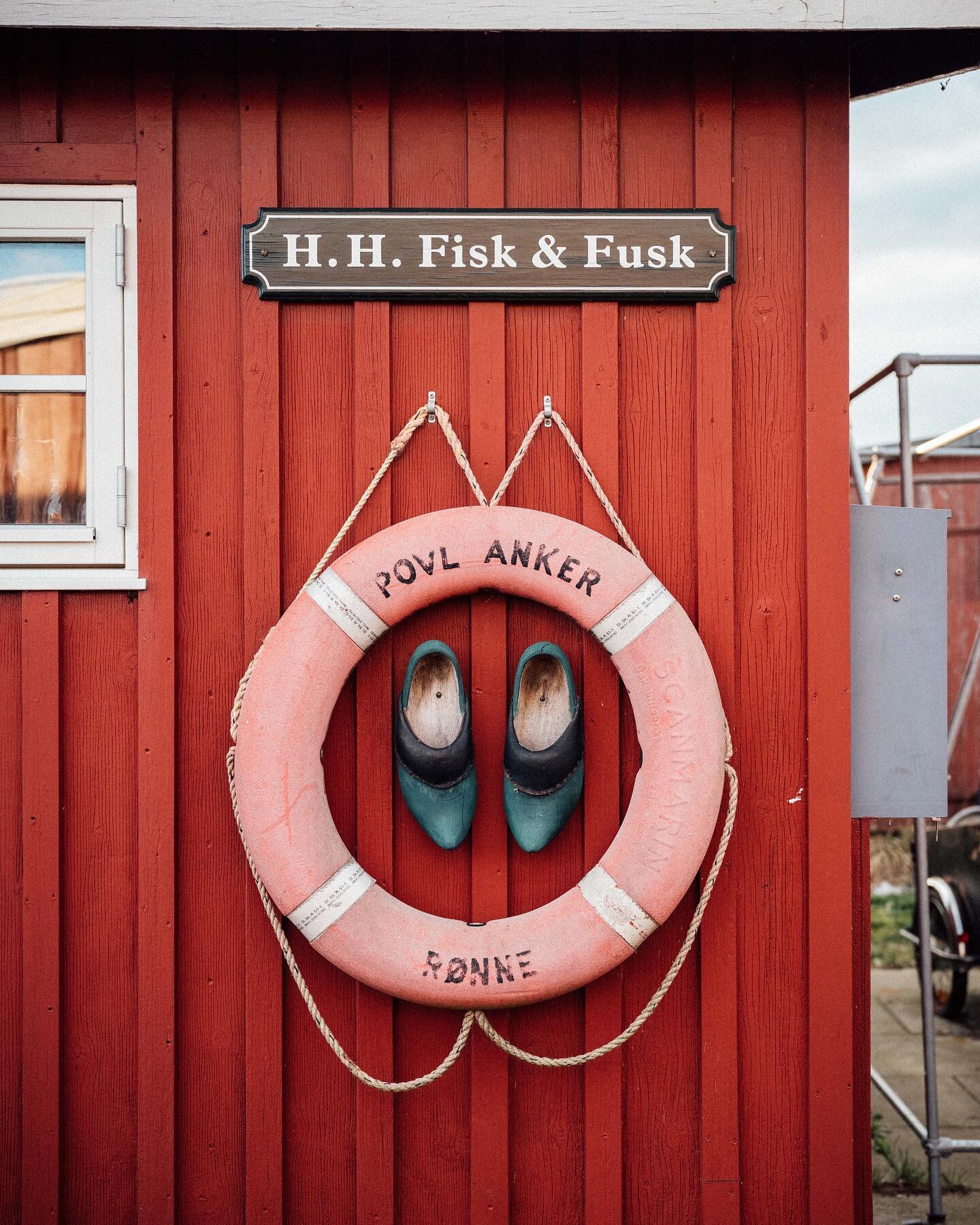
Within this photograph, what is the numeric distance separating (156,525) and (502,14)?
4.12 feet

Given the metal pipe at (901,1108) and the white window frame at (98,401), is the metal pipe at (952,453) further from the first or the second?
the white window frame at (98,401)

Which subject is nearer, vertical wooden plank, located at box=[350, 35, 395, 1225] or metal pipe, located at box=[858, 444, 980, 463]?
vertical wooden plank, located at box=[350, 35, 395, 1225]

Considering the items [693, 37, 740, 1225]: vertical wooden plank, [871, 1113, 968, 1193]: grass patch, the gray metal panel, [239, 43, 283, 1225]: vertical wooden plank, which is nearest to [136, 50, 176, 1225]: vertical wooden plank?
[239, 43, 283, 1225]: vertical wooden plank

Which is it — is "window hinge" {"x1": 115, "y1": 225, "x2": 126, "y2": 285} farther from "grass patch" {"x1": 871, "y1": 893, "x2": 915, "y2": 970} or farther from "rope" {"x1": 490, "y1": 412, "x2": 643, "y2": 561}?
"grass patch" {"x1": 871, "y1": 893, "x2": 915, "y2": 970}

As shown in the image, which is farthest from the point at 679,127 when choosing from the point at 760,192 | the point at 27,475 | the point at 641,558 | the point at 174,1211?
the point at 174,1211

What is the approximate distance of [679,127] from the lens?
5.94ft

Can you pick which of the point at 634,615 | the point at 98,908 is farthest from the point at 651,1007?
the point at 98,908

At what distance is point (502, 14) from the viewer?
163 centimetres

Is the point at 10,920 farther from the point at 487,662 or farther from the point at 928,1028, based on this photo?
the point at 928,1028

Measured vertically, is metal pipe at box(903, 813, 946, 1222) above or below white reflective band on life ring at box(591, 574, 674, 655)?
below

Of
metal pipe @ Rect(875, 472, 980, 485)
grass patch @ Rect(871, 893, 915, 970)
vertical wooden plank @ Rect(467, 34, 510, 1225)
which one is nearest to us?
vertical wooden plank @ Rect(467, 34, 510, 1225)

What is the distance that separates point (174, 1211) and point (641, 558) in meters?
1.73

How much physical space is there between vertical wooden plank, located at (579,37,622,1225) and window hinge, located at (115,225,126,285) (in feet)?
3.27

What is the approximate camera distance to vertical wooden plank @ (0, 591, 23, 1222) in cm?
178
